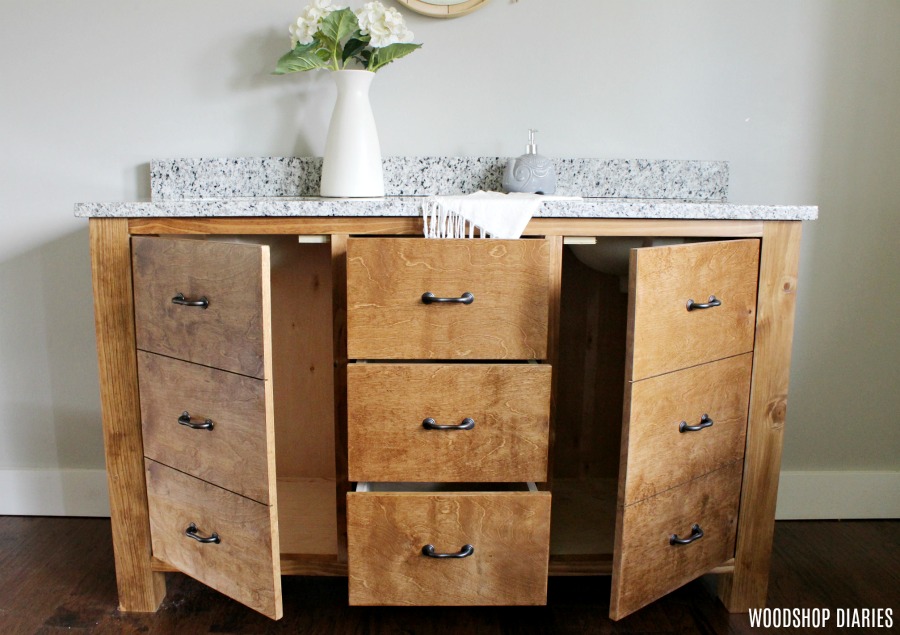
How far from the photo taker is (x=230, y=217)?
125 centimetres

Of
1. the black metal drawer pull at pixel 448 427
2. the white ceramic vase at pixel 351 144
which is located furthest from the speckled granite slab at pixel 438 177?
the black metal drawer pull at pixel 448 427

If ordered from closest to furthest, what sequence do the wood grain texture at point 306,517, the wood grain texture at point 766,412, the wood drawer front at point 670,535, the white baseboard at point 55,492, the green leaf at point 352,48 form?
the wood drawer front at point 670,535 → the wood grain texture at point 766,412 → the wood grain texture at point 306,517 → the green leaf at point 352,48 → the white baseboard at point 55,492

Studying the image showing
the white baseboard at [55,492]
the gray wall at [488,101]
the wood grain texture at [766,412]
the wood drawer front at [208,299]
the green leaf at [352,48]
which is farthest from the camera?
the white baseboard at [55,492]

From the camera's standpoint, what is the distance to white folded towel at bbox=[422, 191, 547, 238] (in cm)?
121

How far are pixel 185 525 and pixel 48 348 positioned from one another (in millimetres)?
745

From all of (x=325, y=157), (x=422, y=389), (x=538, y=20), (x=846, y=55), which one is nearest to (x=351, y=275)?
(x=422, y=389)

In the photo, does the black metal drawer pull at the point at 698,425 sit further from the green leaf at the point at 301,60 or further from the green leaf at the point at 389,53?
the green leaf at the point at 301,60

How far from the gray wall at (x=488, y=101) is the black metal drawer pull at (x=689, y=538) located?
2.54 ft

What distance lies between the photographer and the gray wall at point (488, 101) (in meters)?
1.62

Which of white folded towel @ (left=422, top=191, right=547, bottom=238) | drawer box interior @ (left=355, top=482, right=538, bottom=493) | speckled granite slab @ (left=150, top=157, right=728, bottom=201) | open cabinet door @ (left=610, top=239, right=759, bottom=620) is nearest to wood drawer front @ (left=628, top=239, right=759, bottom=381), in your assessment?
open cabinet door @ (left=610, top=239, right=759, bottom=620)

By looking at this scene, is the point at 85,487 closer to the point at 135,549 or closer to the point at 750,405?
the point at 135,549

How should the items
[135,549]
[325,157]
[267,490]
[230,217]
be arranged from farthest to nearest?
[325,157], [135,549], [230,217], [267,490]

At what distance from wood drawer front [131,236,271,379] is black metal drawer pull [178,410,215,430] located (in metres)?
0.10

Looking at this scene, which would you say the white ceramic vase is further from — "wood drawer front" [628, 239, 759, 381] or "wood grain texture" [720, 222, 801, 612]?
"wood grain texture" [720, 222, 801, 612]
